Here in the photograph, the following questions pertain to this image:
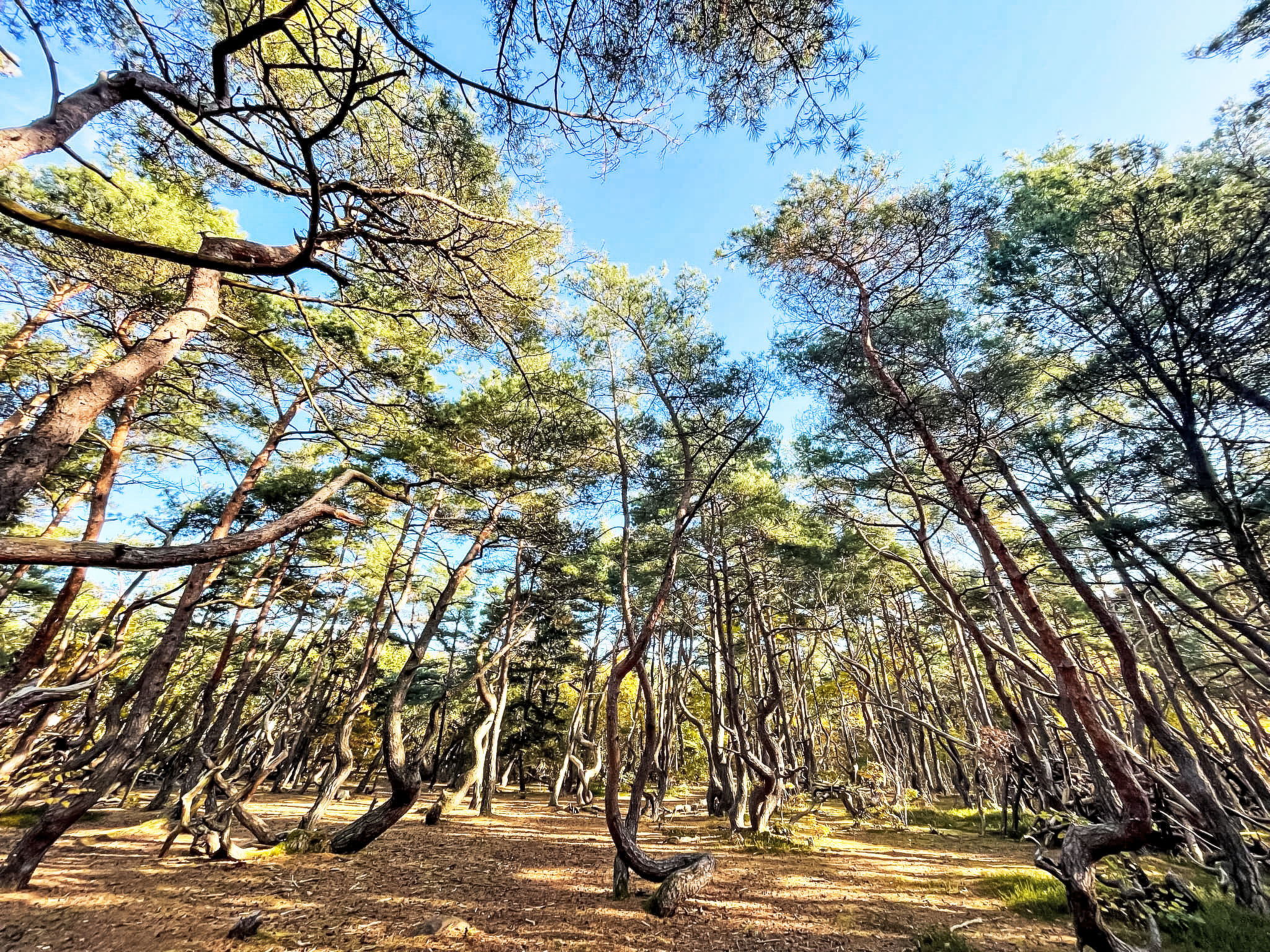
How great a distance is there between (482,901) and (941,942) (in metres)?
4.99

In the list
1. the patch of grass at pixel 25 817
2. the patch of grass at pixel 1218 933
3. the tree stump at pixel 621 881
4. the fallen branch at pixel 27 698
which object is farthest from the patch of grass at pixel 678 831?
the patch of grass at pixel 25 817

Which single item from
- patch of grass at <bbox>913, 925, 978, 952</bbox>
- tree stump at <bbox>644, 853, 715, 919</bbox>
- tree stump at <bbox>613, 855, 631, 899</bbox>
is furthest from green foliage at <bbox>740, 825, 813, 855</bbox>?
patch of grass at <bbox>913, 925, 978, 952</bbox>

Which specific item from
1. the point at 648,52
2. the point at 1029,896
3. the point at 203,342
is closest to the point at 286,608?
the point at 203,342

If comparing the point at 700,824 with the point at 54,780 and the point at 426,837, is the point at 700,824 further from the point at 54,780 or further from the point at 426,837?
the point at 54,780

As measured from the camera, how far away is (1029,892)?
570 cm

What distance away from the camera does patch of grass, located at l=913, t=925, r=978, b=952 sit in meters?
4.30

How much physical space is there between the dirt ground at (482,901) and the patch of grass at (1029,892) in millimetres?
264

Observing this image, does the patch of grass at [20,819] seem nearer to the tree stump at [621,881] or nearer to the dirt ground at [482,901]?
the dirt ground at [482,901]

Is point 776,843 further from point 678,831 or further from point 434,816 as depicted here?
point 434,816

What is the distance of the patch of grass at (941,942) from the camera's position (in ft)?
14.1

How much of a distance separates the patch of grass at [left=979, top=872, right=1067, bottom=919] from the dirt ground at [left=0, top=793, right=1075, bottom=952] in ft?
0.86

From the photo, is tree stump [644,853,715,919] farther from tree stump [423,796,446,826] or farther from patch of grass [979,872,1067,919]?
tree stump [423,796,446,826]

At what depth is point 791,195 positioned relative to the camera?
6.82 metres

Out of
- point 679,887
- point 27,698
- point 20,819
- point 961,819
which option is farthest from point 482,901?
point 961,819
